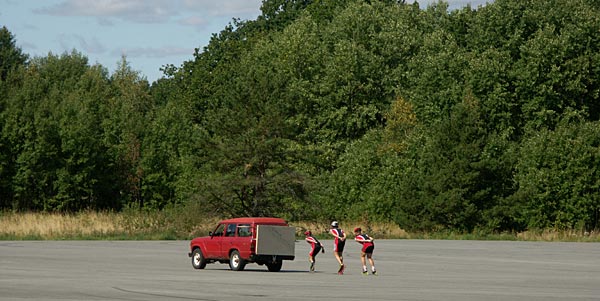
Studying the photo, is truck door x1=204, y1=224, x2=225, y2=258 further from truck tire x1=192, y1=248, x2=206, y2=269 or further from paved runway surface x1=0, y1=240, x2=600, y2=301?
paved runway surface x1=0, y1=240, x2=600, y2=301

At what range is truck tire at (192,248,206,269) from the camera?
36.1 m

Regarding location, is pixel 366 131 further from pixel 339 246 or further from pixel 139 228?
pixel 339 246

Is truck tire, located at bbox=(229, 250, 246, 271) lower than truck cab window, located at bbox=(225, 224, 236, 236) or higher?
lower

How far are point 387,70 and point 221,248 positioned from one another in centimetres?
6103

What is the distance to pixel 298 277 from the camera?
31109mm

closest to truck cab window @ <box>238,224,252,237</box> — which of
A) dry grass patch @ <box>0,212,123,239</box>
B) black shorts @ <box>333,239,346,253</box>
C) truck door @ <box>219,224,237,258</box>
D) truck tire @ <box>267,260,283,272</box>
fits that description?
truck door @ <box>219,224,237,258</box>

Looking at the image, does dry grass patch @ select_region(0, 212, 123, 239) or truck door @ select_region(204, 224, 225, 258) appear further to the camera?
dry grass patch @ select_region(0, 212, 123, 239)

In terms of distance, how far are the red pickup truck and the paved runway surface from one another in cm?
47

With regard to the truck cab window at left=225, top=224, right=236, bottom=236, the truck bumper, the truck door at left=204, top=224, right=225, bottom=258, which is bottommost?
the truck bumper

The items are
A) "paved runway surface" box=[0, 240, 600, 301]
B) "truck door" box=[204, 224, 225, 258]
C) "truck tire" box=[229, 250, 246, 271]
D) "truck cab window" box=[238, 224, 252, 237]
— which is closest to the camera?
"paved runway surface" box=[0, 240, 600, 301]

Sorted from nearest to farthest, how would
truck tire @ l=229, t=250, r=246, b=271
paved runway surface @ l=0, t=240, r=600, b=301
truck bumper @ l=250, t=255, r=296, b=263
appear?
paved runway surface @ l=0, t=240, r=600, b=301 < truck bumper @ l=250, t=255, r=296, b=263 < truck tire @ l=229, t=250, r=246, b=271

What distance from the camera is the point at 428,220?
72812 millimetres

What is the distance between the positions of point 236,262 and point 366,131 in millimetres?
60915

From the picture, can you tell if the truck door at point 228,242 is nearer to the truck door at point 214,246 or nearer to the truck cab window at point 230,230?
the truck cab window at point 230,230
